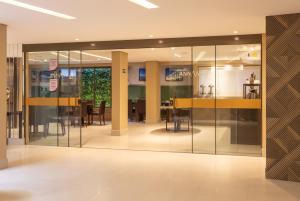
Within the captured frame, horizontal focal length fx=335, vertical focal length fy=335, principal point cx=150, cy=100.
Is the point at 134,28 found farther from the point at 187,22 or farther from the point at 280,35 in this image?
the point at 280,35

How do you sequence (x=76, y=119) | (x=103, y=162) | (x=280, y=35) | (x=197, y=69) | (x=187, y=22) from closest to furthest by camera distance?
(x=280, y=35), (x=187, y=22), (x=103, y=162), (x=197, y=69), (x=76, y=119)

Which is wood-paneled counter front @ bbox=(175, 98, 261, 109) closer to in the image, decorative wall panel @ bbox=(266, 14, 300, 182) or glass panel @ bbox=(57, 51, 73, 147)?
decorative wall panel @ bbox=(266, 14, 300, 182)

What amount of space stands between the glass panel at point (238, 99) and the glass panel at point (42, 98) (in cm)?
457

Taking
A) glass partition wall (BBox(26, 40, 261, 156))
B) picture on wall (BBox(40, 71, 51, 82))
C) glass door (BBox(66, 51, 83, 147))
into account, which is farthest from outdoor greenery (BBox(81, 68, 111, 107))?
picture on wall (BBox(40, 71, 51, 82))

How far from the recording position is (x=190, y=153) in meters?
8.13

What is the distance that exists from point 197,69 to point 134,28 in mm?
2676

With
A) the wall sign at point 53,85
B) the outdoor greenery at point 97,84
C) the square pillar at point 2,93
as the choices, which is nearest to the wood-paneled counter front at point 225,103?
the wall sign at point 53,85

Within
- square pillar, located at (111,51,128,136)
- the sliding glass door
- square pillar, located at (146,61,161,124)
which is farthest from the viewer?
square pillar, located at (146,61,161,124)

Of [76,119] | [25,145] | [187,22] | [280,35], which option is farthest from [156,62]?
[280,35]

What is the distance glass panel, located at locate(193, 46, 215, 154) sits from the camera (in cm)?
841

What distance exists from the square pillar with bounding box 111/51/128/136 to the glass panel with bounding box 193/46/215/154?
2.61 meters

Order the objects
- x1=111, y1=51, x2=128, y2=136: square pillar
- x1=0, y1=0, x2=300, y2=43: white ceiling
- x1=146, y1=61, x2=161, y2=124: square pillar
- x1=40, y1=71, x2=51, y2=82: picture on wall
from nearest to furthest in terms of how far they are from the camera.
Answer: x1=0, y1=0, x2=300, y2=43: white ceiling → x1=40, y1=71, x2=51, y2=82: picture on wall → x1=111, y1=51, x2=128, y2=136: square pillar → x1=146, y1=61, x2=161, y2=124: square pillar

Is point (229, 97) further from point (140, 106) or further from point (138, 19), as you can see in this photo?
point (140, 106)

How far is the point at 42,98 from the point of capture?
31.1ft
